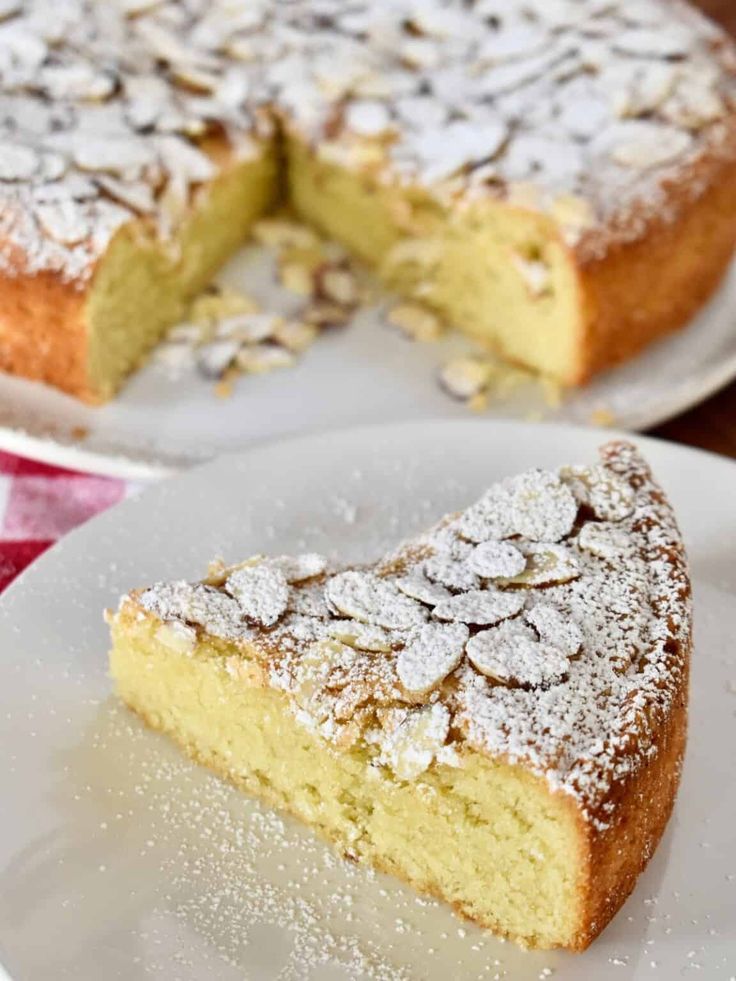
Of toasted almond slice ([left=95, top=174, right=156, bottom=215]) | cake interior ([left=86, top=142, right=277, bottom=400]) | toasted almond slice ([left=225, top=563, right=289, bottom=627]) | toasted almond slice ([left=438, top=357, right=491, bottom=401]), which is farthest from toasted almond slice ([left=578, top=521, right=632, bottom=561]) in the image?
toasted almond slice ([left=95, top=174, right=156, bottom=215])

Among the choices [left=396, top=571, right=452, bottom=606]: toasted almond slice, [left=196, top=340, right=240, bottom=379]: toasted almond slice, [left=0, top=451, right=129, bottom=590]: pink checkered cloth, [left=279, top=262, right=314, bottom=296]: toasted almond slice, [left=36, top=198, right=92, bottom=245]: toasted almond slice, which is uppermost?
[left=396, top=571, right=452, bottom=606]: toasted almond slice

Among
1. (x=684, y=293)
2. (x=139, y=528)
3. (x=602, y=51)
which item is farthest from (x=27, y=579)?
(x=602, y=51)

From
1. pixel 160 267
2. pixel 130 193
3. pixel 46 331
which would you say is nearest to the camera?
pixel 46 331

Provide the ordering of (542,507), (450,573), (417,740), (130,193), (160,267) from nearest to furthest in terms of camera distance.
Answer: (417,740) < (450,573) < (542,507) < (130,193) < (160,267)

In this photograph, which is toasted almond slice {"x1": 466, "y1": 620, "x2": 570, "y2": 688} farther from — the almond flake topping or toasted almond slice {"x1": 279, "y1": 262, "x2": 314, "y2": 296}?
toasted almond slice {"x1": 279, "y1": 262, "x2": 314, "y2": 296}

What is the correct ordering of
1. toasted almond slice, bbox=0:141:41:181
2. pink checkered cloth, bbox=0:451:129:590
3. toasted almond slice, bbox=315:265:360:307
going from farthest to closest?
toasted almond slice, bbox=315:265:360:307 → toasted almond slice, bbox=0:141:41:181 → pink checkered cloth, bbox=0:451:129:590

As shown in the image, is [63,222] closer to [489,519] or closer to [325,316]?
[325,316]

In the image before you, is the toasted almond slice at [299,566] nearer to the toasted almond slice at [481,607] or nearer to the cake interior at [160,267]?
the toasted almond slice at [481,607]

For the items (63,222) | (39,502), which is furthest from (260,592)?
(63,222)
